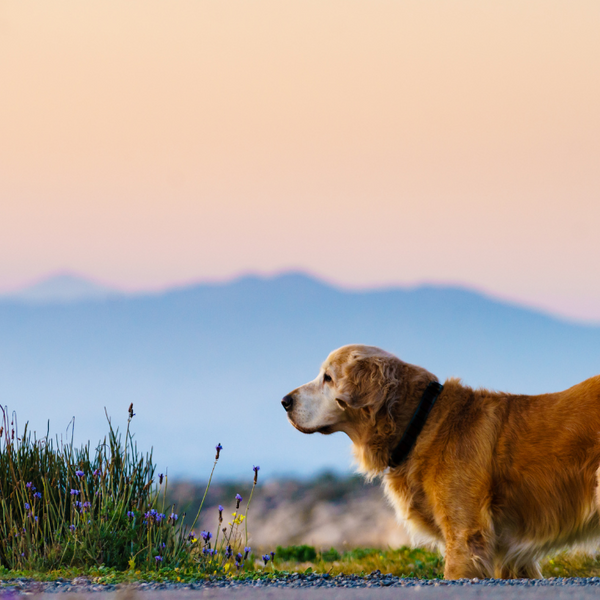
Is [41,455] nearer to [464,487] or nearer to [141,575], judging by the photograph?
[141,575]

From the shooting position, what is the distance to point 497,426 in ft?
18.6

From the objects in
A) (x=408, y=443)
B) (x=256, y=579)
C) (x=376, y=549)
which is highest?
(x=408, y=443)

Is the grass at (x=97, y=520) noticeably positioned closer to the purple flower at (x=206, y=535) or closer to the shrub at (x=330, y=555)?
the purple flower at (x=206, y=535)

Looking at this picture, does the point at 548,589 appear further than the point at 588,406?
No

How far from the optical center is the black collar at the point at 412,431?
19.1 ft

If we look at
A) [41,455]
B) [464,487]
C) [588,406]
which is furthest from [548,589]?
[41,455]

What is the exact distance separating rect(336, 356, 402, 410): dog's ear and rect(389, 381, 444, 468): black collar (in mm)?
287

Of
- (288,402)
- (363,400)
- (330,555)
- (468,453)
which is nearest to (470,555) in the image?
(468,453)

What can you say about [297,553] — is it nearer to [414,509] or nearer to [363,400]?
[414,509]

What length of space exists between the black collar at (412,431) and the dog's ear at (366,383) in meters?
0.29

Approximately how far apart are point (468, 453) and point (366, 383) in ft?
3.21

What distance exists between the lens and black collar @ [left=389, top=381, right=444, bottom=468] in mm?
5820

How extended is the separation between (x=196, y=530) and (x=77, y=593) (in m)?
2.33

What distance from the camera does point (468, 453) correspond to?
18.3ft
